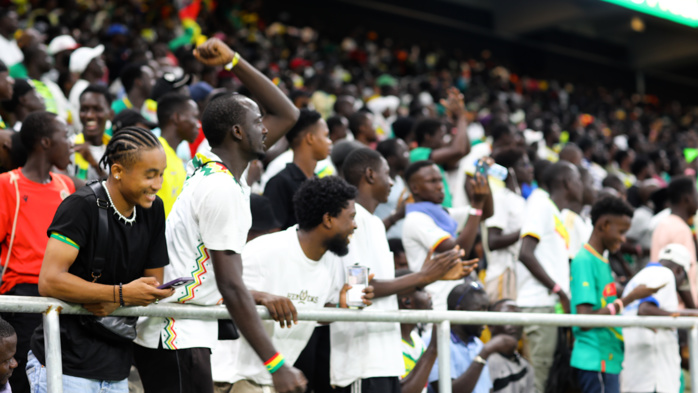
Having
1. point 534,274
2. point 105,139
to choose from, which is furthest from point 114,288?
point 534,274

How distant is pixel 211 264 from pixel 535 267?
3.14 meters

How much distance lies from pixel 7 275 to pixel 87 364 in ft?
3.85

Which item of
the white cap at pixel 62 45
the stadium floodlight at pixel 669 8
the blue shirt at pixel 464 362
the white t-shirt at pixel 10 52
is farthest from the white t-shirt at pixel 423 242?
the stadium floodlight at pixel 669 8

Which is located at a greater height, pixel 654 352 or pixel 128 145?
pixel 128 145

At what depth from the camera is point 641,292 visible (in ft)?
17.4

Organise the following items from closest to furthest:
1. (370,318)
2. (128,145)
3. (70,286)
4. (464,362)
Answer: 1. (70,286)
2. (128,145)
3. (370,318)
4. (464,362)

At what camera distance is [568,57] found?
2369 cm

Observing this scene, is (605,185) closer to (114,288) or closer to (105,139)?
(105,139)

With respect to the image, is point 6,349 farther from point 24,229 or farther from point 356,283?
point 356,283

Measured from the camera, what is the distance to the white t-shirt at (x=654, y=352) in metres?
5.55

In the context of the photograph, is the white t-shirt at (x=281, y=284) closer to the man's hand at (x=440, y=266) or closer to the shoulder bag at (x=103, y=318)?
the man's hand at (x=440, y=266)

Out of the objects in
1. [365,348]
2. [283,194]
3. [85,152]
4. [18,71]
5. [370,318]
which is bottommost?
[365,348]

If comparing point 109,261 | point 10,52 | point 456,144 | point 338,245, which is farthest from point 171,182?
point 10,52

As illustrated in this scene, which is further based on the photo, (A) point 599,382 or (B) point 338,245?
(A) point 599,382
